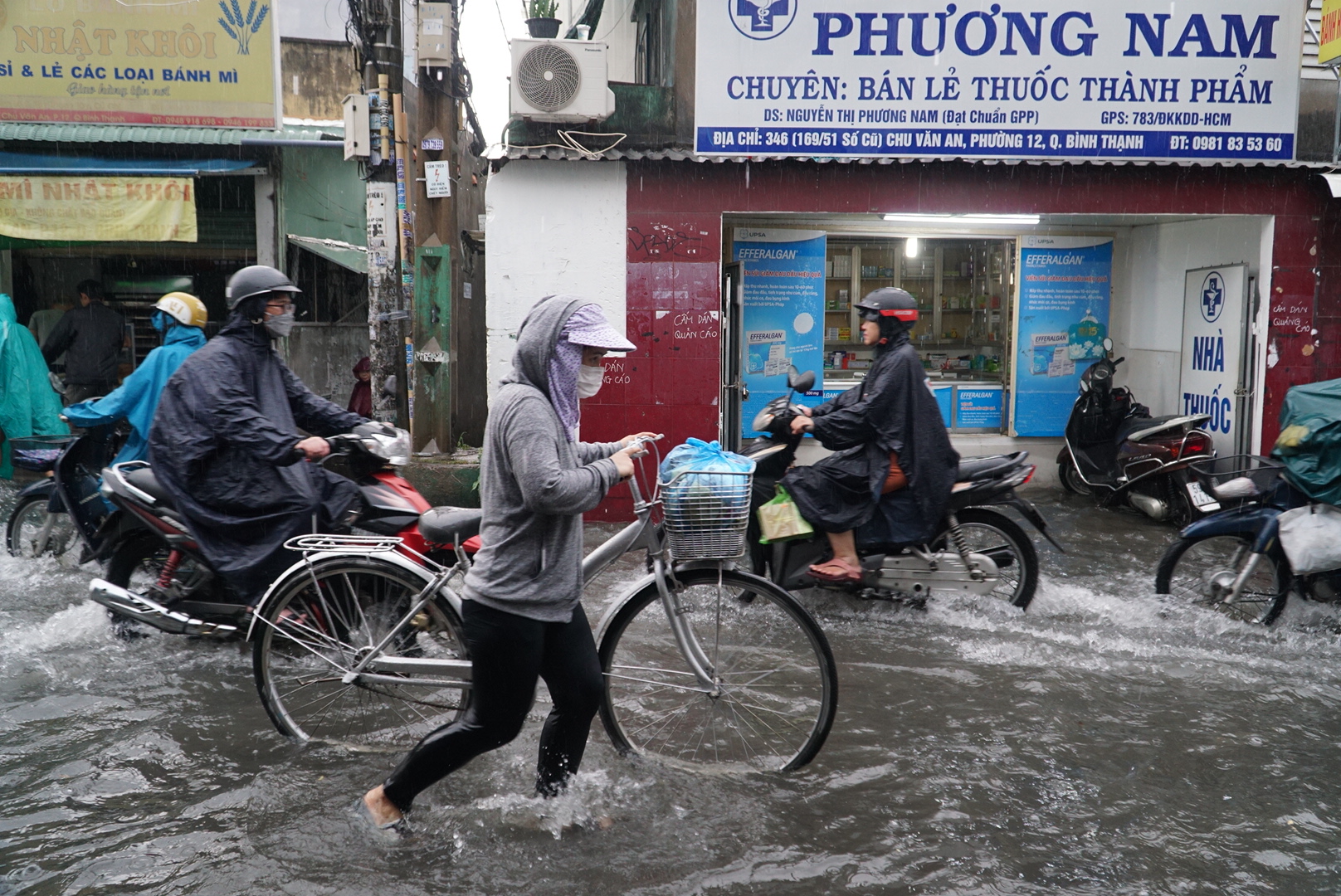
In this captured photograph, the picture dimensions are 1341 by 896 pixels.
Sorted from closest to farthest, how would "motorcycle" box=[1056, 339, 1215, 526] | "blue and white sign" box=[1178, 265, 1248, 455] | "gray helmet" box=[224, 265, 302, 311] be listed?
1. "gray helmet" box=[224, 265, 302, 311]
2. "motorcycle" box=[1056, 339, 1215, 526]
3. "blue and white sign" box=[1178, 265, 1248, 455]

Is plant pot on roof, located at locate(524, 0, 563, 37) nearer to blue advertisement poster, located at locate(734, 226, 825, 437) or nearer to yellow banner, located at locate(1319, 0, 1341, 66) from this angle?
blue advertisement poster, located at locate(734, 226, 825, 437)

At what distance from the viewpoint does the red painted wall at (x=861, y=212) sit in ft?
29.1

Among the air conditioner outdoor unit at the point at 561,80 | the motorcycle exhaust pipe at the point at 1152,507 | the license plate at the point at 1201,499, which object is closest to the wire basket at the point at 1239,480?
the license plate at the point at 1201,499

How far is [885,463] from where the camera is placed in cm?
573

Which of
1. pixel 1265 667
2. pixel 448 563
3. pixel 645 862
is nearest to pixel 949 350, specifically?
pixel 1265 667

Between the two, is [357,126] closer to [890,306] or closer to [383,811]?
[890,306]

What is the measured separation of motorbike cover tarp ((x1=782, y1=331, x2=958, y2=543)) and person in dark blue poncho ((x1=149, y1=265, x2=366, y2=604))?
2.68 metres

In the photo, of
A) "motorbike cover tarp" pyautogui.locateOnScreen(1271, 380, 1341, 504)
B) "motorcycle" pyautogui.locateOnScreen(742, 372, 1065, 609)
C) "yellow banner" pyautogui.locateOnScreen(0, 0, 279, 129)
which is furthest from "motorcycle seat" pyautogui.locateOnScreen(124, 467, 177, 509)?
"yellow banner" pyautogui.locateOnScreen(0, 0, 279, 129)

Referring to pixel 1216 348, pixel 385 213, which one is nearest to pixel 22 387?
pixel 385 213

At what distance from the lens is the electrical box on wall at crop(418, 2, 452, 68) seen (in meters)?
8.77

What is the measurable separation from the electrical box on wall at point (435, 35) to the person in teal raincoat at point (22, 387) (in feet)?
14.1

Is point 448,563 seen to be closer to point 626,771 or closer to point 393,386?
point 626,771

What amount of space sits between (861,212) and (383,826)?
705 cm

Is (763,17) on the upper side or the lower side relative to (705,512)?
upper
